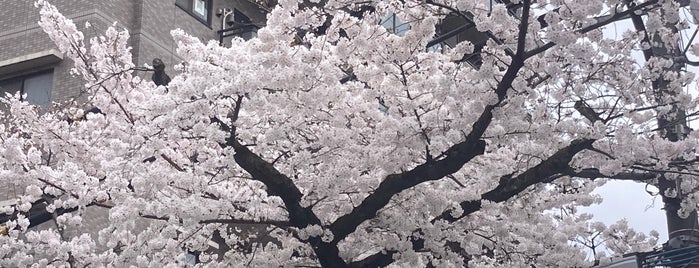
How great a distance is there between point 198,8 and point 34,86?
12.5 feet

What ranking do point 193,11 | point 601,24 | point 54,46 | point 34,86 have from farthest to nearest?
point 193,11
point 34,86
point 54,46
point 601,24

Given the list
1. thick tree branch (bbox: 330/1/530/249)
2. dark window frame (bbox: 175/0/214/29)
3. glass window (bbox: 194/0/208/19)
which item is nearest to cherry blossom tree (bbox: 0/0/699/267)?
thick tree branch (bbox: 330/1/530/249)

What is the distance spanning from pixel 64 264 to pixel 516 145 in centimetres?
553

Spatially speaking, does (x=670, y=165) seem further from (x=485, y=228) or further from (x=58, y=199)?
(x=58, y=199)

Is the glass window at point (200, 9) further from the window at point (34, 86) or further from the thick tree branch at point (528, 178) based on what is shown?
the thick tree branch at point (528, 178)

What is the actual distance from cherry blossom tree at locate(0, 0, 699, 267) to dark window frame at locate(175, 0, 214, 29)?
6.34 m

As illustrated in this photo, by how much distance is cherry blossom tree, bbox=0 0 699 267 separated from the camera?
8148 mm

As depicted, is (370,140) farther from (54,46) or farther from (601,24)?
(54,46)

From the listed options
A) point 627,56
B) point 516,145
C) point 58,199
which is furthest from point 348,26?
point 58,199

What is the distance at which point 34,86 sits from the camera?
15117mm

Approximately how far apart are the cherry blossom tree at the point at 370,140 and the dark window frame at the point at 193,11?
20.8 feet

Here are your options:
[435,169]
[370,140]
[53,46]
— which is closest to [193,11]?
[53,46]

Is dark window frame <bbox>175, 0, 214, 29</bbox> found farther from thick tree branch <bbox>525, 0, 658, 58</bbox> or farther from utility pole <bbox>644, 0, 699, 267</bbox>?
thick tree branch <bbox>525, 0, 658, 58</bbox>

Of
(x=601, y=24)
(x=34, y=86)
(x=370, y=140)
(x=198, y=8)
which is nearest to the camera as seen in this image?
(x=601, y=24)
